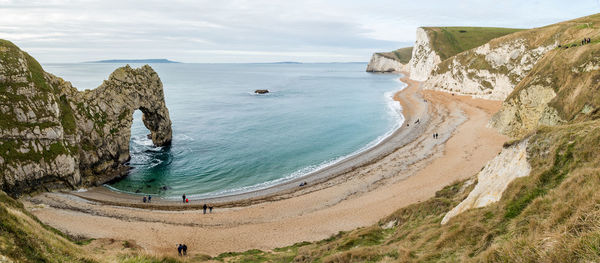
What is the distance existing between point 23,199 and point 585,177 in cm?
3982

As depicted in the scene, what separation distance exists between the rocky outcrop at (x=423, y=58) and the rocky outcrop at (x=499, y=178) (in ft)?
404

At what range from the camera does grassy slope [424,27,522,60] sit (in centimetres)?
12775

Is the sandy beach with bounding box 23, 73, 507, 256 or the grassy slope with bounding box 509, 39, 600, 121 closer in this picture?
the sandy beach with bounding box 23, 73, 507, 256

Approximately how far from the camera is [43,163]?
29.3 m

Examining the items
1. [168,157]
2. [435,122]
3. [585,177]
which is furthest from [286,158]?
[585,177]

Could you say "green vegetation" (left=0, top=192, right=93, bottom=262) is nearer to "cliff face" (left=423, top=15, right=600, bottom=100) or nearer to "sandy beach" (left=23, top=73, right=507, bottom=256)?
"sandy beach" (left=23, top=73, right=507, bottom=256)

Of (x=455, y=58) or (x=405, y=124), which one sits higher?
(x=455, y=58)

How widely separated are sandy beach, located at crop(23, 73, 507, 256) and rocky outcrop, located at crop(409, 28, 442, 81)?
96.0 meters

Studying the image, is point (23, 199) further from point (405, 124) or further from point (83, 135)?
point (405, 124)

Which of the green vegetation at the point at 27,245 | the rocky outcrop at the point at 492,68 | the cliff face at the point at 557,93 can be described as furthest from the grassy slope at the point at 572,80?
the rocky outcrop at the point at 492,68

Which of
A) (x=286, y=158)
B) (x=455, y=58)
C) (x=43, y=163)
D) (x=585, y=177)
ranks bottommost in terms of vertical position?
(x=286, y=158)

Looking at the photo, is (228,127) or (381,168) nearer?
(381,168)

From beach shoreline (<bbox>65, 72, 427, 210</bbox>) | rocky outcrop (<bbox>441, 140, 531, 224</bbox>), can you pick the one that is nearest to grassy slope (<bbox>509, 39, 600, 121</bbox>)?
rocky outcrop (<bbox>441, 140, 531, 224</bbox>)

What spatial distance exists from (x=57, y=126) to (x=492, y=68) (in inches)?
3550
